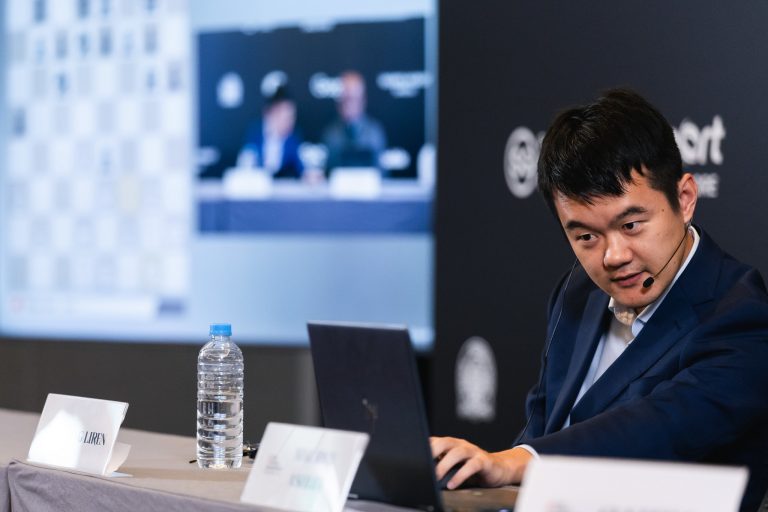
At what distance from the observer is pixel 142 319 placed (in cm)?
489

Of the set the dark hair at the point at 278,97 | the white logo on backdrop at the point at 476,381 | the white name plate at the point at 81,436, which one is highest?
the dark hair at the point at 278,97

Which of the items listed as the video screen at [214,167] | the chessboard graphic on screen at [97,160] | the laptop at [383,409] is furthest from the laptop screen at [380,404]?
the chessboard graphic on screen at [97,160]

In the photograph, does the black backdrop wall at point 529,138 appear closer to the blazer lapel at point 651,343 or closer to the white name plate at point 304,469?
the blazer lapel at point 651,343

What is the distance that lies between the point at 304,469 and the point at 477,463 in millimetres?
295

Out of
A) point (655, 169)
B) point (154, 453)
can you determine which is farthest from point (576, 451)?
point (154, 453)

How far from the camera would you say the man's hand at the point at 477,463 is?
1.62m

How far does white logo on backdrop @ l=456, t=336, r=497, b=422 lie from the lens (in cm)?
362

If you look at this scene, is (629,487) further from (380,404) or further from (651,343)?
(651,343)

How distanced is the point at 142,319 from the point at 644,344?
3357 millimetres

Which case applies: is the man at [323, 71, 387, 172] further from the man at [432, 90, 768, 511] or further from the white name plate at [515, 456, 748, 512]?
the white name plate at [515, 456, 748, 512]

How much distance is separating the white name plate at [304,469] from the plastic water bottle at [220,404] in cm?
42

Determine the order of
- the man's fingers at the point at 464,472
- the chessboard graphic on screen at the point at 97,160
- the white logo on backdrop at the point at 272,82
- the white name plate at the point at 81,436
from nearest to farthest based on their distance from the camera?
the man's fingers at the point at 464,472
the white name plate at the point at 81,436
the white logo on backdrop at the point at 272,82
the chessboard graphic on screen at the point at 97,160

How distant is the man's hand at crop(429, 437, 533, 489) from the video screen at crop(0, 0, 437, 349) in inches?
104

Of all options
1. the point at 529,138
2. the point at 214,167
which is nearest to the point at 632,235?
the point at 529,138
